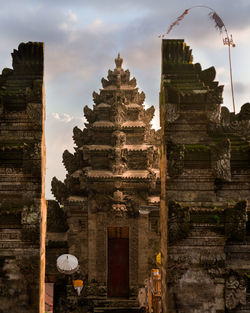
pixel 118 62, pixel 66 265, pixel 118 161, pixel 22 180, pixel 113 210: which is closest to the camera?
pixel 22 180

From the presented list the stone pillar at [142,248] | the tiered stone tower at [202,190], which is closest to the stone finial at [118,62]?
the stone pillar at [142,248]

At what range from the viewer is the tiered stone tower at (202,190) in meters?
9.59

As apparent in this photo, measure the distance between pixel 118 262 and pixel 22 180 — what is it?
48.7ft

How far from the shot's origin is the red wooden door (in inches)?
923

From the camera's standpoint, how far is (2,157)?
10055 mm

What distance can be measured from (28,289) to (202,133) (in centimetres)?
578

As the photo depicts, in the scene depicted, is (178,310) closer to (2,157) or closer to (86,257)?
(2,157)

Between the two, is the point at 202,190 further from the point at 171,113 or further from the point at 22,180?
the point at 22,180

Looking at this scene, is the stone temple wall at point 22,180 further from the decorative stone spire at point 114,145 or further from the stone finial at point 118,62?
the stone finial at point 118,62

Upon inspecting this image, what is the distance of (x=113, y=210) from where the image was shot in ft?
75.2

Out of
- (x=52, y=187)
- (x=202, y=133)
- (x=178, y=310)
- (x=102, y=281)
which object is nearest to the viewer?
(x=178, y=310)

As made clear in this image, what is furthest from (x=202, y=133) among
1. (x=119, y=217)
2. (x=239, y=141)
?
(x=119, y=217)

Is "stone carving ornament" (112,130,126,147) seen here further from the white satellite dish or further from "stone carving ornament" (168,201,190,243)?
"stone carving ornament" (168,201,190,243)

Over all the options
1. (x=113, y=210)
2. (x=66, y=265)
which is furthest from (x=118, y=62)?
(x=66, y=265)
